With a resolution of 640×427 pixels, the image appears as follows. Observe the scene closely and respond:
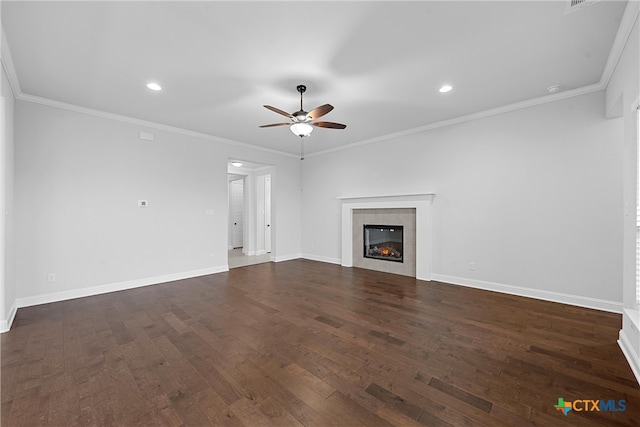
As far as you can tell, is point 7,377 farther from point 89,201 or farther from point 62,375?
point 89,201

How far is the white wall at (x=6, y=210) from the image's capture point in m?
2.86

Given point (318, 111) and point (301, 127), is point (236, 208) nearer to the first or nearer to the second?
point (301, 127)

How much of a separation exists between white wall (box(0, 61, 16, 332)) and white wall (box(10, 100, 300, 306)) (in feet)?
0.94

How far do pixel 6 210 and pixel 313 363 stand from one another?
385 cm

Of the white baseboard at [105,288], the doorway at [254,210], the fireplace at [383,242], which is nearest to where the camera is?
the white baseboard at [105,288]

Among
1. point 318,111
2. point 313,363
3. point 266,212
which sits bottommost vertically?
point 313,363

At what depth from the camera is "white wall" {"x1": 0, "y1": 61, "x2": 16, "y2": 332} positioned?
2859 mm

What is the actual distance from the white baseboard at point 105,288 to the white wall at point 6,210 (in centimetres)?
32

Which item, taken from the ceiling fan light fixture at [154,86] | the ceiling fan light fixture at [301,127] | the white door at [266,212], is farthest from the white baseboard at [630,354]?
the white door at [266,212]

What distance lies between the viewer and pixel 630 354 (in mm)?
2238

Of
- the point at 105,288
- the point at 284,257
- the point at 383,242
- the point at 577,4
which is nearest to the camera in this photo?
the point at 577,4

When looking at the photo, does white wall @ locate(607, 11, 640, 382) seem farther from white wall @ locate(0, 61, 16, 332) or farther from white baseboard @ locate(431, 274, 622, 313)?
white wall @ locate(0, 61, 16, 332)

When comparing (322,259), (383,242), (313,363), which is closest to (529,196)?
(383,242)

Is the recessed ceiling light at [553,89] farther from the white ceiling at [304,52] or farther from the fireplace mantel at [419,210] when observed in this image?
the fireplace mantel at [419,210]
